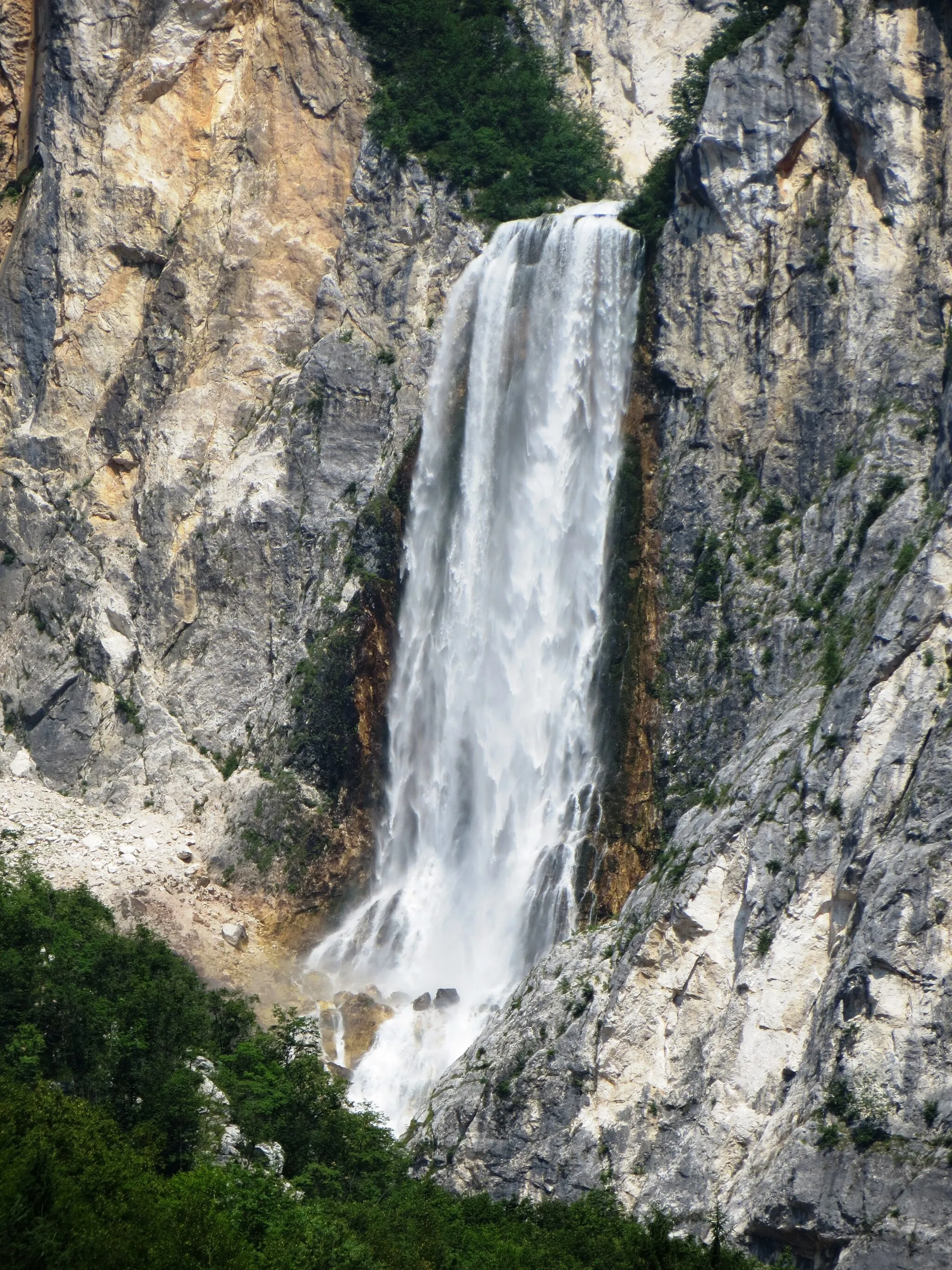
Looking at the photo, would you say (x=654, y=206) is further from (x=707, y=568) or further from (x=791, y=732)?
(x=791, y=732)

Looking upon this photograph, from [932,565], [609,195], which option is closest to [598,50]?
[609,195]

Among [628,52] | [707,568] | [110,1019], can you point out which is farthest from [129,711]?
[628,52]

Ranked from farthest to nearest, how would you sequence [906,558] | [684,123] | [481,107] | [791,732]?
[481,107] < [684,123] < [791,732] < [906,558]

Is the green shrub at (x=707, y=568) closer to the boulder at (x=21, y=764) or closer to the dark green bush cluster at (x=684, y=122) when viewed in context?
the dark green bush cluster at (x=684, y=122)

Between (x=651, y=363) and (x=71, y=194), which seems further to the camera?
(x=71, y=194)

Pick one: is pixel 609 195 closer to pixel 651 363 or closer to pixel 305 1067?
pixel 651 363
